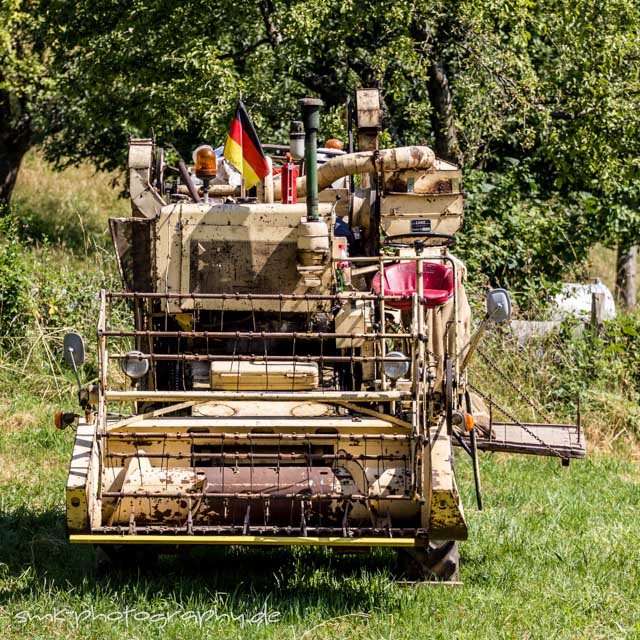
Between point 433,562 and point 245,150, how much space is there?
283 centimetres

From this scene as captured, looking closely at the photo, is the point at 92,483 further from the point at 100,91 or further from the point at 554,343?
A: the point at 100,91

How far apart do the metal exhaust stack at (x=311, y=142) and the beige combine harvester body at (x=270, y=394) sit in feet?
0.58

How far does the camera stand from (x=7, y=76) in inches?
838

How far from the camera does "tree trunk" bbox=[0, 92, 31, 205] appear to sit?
23375 millimetres

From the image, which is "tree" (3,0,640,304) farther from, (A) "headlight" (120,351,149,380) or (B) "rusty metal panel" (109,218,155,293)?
(A) "headlight" (120,351,149,380)

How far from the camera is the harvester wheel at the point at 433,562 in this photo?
728cm

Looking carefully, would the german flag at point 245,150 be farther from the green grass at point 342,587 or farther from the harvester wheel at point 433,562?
the harvester wheel at point 433,562

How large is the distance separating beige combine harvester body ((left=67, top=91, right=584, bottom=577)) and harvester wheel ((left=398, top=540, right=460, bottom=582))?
0.01m

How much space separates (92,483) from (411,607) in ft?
6.05

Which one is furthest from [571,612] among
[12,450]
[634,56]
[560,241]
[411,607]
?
[634,56]

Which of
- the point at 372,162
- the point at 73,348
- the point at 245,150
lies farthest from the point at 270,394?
the point at 372,162

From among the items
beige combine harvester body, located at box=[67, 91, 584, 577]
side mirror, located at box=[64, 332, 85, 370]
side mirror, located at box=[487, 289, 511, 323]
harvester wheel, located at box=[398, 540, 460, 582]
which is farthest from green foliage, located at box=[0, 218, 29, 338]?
side mirror, located at box=[487, 289, 511, 323]

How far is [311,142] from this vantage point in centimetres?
712

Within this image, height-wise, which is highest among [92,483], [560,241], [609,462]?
[560,241]
